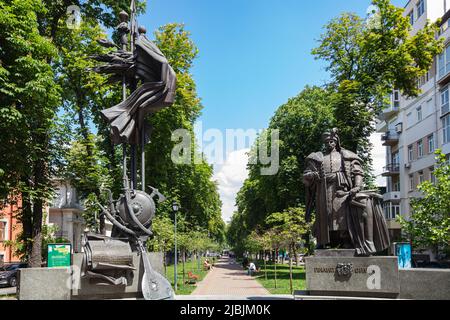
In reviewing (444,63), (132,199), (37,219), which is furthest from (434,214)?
(444,63)

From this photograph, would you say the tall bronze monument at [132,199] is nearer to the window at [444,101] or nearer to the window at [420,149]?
the window at [444,101]

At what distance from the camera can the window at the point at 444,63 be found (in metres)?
33.2

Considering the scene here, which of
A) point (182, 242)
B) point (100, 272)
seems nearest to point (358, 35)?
point (182, 242)

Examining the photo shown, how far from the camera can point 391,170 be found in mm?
44500

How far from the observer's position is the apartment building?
112ft

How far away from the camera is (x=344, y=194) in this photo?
9.05m

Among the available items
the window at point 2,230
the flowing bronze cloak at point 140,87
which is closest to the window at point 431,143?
Result: the flowing bronze cloak at point 140,87

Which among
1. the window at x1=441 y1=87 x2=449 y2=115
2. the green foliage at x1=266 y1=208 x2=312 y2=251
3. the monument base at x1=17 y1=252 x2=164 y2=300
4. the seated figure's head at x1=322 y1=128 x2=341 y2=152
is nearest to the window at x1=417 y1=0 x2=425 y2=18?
the window at x1=441 y1=87 x2=449 y2=115

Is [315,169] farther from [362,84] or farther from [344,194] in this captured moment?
[362,84]

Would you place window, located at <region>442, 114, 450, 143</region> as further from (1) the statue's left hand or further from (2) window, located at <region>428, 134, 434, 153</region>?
(1) the statue's left hand

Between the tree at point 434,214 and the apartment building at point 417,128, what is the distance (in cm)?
1289

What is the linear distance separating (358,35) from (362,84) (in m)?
3.25

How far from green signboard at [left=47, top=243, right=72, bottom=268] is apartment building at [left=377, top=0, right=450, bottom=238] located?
2343 cm

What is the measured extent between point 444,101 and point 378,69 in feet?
34.9
